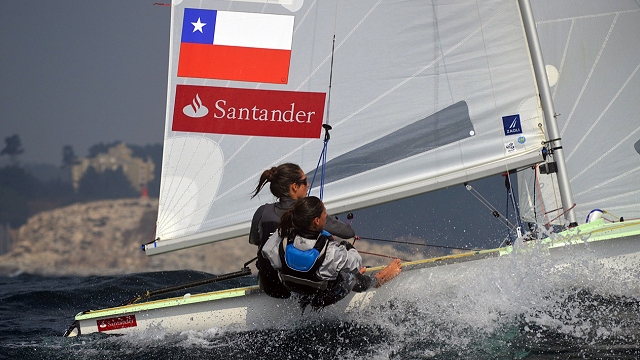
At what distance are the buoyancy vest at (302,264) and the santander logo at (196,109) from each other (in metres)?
1.16

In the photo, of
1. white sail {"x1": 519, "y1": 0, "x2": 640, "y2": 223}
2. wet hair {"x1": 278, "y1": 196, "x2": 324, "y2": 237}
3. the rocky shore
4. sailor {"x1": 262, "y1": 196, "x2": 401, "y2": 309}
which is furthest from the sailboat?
the rocky shore

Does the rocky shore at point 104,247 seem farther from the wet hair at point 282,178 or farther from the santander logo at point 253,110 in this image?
the wet hair at point 282,178

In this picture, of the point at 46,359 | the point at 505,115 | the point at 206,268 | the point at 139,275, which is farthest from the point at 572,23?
the point at 206,268

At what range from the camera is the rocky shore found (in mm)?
12461

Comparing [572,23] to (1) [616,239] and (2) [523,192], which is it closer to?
(2) [523,192]

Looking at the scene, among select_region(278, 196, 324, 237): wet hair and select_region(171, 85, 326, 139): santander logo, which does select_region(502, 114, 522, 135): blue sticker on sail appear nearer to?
select_region(171, 85, 326, 139): santander logo

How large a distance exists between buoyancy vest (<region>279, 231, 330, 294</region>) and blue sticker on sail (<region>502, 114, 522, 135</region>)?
1.35 metres

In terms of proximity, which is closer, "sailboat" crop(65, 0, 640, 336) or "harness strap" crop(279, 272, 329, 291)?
"harness strap" crop(279, 272, 329, 291)

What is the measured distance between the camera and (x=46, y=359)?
2902 millimetres

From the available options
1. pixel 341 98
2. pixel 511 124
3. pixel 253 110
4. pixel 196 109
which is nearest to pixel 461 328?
pixel 511 124

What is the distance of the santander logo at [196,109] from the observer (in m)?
3.74

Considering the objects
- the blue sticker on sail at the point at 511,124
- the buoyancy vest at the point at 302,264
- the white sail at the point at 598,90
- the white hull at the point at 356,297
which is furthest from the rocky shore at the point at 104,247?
the buoyancy vest at the point at 302,264

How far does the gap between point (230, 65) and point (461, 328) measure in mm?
1790

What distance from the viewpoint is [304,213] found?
2.76 metres
